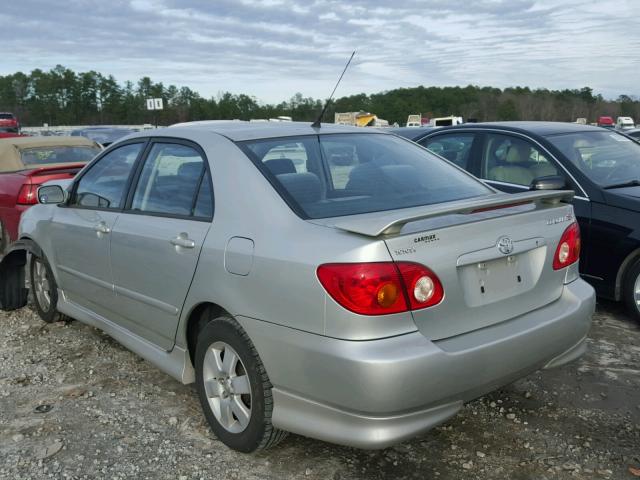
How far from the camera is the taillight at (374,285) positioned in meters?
2.41

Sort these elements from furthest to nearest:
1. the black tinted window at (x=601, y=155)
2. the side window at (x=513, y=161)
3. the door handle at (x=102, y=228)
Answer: the side window at (x=513, y=161), the black tinted window at (x=601, y=155), the door handle at (x=102, y=228)

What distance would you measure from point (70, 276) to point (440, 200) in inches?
109

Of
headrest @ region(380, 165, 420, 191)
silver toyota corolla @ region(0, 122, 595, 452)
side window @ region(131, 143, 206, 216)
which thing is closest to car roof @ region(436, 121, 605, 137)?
silver toyota corolla @ region(0, 122, 595, 452)

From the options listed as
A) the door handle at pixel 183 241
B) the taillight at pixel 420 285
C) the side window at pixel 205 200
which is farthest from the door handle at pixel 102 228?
the taillight at pixel 420 285

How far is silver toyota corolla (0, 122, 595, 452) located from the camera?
2.44 m

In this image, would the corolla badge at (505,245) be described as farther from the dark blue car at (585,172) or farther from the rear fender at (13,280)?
the rear fender at (13,280)

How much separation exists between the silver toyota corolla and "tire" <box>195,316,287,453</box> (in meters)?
0.01

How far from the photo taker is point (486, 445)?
10.3 ft

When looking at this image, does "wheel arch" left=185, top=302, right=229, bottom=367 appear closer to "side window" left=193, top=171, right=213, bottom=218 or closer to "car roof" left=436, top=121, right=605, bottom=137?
"side window" left=193, top=171, right=213, bottom=218

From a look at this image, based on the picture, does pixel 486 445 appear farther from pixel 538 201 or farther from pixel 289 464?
pixel 538 201

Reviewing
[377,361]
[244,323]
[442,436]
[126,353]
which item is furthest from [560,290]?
[126,353]

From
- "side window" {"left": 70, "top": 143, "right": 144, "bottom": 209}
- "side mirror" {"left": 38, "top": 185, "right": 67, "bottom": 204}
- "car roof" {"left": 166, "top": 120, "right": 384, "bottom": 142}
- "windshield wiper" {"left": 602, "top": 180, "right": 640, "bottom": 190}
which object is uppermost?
"car roof" {"left": 166, "top": 120, "right": 384, "bottom": 142}

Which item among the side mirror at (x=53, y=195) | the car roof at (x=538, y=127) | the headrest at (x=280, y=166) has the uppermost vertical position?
the car roof at (x=538, y=127)

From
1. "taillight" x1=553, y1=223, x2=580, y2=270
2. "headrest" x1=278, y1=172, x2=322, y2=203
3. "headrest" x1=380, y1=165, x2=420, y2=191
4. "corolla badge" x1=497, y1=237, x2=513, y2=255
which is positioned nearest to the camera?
"corolla badge" x1=497, y1=237, x2=513, y2=255
